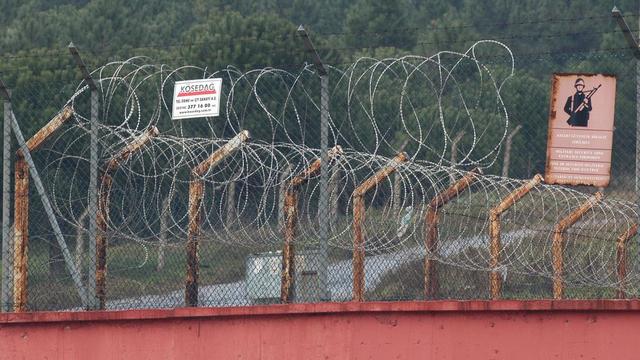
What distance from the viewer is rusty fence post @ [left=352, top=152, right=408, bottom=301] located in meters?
10.7

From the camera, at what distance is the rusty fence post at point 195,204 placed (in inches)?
425

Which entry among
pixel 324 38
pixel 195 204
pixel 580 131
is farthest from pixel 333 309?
pixel 324 38

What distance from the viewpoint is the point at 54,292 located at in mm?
11867

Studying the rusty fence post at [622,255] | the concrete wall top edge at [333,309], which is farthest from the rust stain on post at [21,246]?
the rusty fence post at [622,255]

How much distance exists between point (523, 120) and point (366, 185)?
1.51 meters

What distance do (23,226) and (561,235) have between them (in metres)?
3.86

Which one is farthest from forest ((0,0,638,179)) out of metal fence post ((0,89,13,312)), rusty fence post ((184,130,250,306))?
rusty fence post ((184,130,250,306))

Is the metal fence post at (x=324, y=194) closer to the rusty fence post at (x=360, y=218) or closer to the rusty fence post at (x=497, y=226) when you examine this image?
the rusty fence post at (x=360, y=218)

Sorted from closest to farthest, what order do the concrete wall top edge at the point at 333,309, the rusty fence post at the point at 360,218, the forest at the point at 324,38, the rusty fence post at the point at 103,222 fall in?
the concrete wall top edge at the point at 333,309
the rusty fence post at the point at 360,218
the rusty fence post at the point at 103,222
the forest at the point at 324,38

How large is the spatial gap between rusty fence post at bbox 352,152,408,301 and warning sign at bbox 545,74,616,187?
106cm

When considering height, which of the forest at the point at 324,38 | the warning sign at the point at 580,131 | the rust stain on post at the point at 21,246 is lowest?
the rust stain on post at the point at 21,246

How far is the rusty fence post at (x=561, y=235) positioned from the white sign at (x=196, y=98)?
2.58m

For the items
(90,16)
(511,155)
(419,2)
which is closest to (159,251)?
(511,155)

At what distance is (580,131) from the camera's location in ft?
34.7
